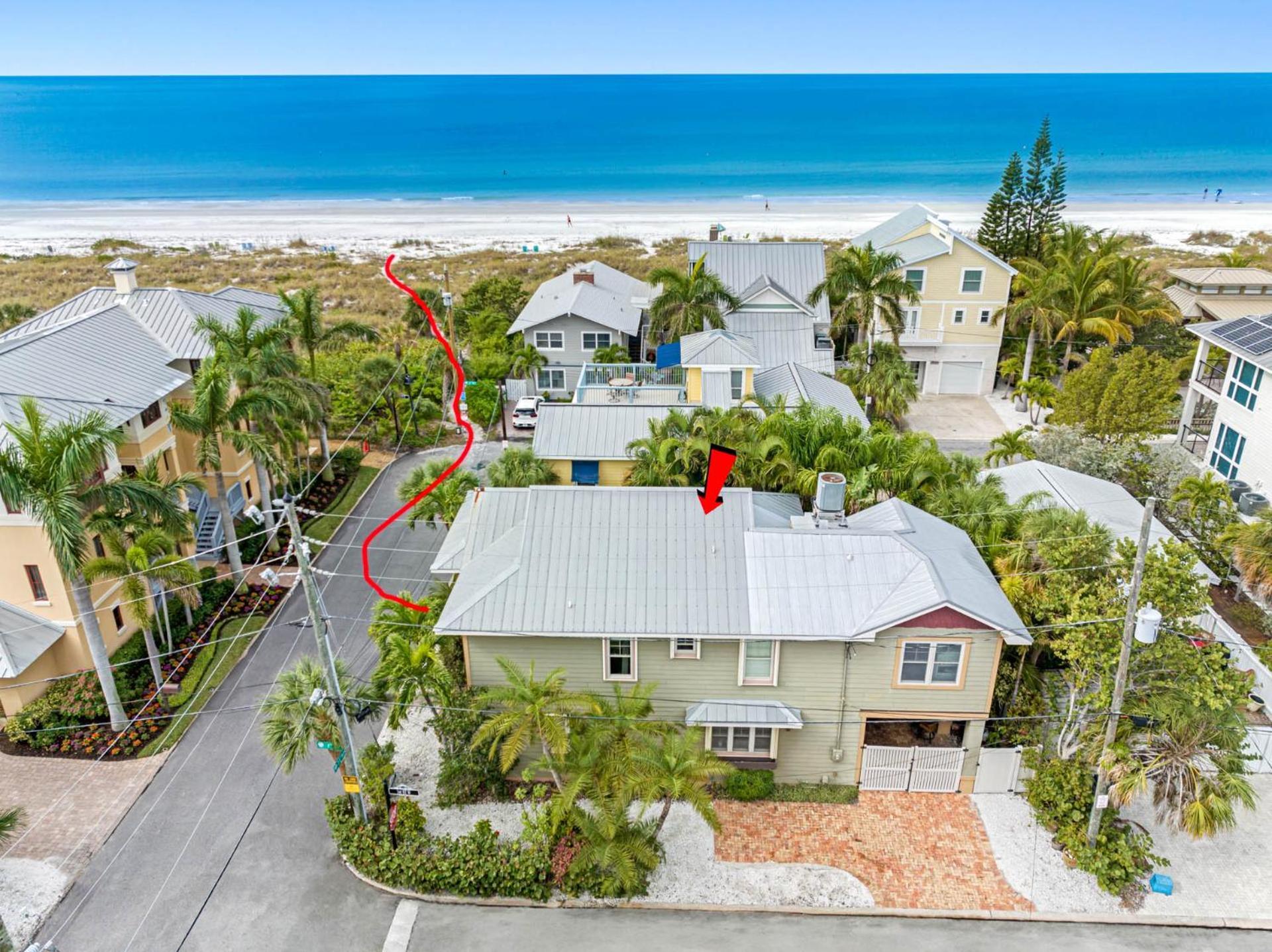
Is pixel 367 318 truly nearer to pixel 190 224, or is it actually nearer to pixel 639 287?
pixel 639 287

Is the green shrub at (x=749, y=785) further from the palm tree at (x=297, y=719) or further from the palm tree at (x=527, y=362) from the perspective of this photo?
the palm tree at (x=527, y=362)

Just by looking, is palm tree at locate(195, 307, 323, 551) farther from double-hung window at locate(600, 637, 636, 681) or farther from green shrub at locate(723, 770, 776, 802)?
green shrub at locate(723, 770, 776, 802)

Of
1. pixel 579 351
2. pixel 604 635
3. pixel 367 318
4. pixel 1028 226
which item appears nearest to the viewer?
pixel 604 635

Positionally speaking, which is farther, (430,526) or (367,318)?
(367,318)

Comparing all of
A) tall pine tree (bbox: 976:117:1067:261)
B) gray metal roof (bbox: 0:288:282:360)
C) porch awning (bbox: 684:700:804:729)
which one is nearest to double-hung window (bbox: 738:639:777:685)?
porch awning (bbox: 684:700:804:729)

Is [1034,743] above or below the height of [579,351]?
below

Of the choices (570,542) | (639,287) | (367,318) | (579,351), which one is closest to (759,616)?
(570,542)

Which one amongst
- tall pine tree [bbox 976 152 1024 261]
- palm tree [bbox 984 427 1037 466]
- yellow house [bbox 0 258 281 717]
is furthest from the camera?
tall pine tree [bbox 976 152 1024 261]

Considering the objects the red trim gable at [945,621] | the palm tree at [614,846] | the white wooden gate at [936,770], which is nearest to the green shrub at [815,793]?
the white wooden gate at [936,770]
